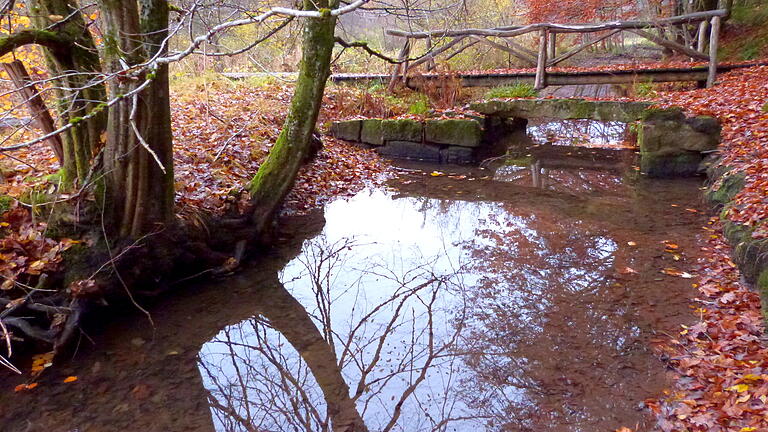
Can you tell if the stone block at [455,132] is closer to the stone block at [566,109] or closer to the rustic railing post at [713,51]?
the stone block at [566,109]

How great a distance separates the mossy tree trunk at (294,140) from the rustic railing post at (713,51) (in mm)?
8714

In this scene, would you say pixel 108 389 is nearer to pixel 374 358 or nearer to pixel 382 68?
pixel 374 358

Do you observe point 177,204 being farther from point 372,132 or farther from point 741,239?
point 372,132

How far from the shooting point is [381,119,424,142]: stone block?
10.3 meters

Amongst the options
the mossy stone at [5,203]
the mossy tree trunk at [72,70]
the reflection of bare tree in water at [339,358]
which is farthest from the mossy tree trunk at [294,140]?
the mossy stone at [5,203]

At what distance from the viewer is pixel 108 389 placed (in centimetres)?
339

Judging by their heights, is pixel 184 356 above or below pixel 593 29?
below

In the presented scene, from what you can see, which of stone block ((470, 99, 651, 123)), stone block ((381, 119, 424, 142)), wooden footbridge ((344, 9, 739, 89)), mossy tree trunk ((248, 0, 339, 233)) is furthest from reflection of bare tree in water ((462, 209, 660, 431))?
wooden footbridge ((344, 9, 739, 89))

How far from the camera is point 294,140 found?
564 cm

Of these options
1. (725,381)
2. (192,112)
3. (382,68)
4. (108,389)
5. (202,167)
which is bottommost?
(108,389)

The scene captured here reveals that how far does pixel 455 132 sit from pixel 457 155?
470 mm

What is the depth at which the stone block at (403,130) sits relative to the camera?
1034 cm

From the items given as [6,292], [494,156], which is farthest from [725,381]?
[494,156]

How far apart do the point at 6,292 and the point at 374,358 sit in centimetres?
275
